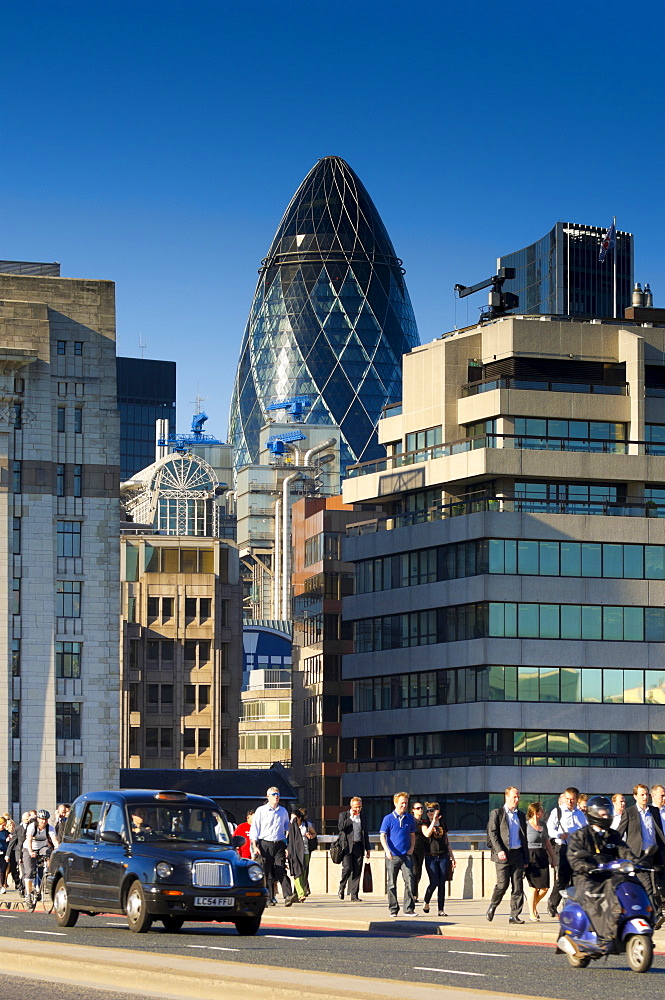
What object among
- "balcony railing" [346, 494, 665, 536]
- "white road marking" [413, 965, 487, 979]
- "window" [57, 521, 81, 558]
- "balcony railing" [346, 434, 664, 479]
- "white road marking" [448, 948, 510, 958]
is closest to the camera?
"white road marking" [413, 965, 487, 979]

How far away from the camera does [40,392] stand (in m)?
103

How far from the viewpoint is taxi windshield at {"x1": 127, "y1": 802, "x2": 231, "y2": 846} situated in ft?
92.9

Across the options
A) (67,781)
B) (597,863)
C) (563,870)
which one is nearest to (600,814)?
(597,863)

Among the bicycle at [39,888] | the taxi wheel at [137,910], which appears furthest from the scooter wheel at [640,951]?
the bicycle at [39,888]

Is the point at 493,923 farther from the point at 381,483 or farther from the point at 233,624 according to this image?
the point at 233,624

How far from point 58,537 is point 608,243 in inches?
1649

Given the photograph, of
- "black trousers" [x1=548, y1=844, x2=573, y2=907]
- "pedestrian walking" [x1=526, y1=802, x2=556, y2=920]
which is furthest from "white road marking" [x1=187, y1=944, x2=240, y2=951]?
"pedestrian walking" [x1=526, y1=802, x2=556, y2=920]

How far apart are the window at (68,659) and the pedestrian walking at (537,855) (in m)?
70.3

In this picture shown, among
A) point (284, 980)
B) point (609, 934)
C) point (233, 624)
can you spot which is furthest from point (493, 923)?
point (233, 624)

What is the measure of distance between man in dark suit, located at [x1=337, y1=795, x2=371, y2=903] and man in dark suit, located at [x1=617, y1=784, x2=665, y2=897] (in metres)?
9.52

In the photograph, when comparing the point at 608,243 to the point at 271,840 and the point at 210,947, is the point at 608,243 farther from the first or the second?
the point at 210,947

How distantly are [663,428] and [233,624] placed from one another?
57655 mm

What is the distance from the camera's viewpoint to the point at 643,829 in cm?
2830

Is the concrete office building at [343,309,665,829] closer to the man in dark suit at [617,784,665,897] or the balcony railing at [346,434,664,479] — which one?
the balcony railing at [346,434,664,479]
